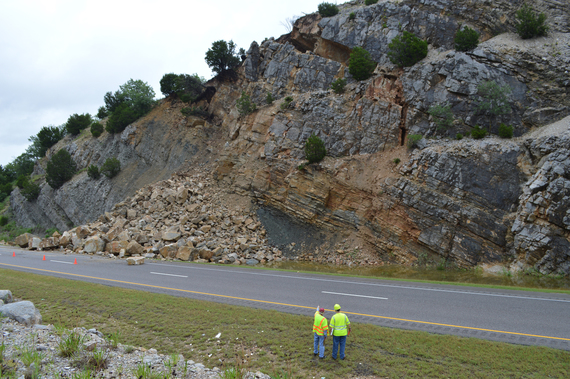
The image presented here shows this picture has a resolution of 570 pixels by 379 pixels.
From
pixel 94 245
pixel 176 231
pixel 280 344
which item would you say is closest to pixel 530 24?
pixel 280 344

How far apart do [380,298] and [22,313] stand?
454 inches

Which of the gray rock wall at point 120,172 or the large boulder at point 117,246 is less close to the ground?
the gray rock wall at point 120,172

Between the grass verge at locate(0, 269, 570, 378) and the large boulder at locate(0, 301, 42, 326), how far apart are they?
21.1 inches

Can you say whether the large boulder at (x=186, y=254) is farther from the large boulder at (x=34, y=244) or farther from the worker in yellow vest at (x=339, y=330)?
the worker in yellow vest at (x=339, y=330)

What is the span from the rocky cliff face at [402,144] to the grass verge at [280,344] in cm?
1555

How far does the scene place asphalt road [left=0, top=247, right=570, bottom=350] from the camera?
904 cm

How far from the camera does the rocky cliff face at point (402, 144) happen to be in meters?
21.5

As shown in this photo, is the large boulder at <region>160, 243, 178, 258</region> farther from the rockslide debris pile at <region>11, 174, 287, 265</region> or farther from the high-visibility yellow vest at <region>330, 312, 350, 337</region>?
the high-visibility yellow vest at <region>330, 312, 350, 337</region>

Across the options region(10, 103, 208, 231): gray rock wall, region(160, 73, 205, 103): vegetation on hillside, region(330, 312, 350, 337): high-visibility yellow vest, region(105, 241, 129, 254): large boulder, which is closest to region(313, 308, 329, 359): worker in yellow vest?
region(330, 312, 350, 337): high-visibility yellow vest

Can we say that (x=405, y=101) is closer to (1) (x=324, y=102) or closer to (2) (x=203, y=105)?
(1) (x=324, y=102)

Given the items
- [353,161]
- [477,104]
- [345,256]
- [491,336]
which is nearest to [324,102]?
[353,161]

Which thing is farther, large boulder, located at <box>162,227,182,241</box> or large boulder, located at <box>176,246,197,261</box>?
large boulder, located at <box>162,227,182,241</box>

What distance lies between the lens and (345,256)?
26000 millimetres

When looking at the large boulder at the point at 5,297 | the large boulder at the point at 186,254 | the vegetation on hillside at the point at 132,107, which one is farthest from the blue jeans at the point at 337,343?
the vegetation on hillside at the point at 132,107
